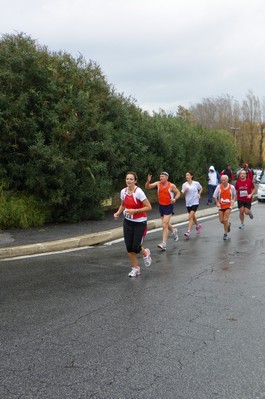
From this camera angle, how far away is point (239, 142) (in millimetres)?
63688

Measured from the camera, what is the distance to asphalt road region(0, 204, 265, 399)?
133 inches

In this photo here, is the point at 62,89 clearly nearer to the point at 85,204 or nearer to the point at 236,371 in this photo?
the point at 85,204

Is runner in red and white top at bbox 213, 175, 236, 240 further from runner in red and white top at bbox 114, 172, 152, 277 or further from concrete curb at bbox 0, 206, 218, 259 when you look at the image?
runner in red and white top at bbox 114, 172, 152, 277

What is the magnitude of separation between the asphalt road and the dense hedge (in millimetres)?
4106

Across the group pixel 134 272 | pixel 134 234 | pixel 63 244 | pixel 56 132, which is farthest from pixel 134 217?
pixel 56 132

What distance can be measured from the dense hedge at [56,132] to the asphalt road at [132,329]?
4.11 metres

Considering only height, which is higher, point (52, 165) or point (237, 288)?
point (52, 165)

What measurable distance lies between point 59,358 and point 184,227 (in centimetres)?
968

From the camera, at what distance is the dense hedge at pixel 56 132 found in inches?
452

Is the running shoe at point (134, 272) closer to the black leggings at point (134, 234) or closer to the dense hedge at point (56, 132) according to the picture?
the black leggings at point (134, 234)

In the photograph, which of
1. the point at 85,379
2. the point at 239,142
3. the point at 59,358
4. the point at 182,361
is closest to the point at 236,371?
the point at 182,361

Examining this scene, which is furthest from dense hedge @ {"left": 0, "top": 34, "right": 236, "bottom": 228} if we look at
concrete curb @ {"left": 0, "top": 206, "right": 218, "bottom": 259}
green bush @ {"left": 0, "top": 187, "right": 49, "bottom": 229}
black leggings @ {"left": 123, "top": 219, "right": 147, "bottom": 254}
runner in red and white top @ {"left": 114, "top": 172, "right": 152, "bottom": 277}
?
black leggings @ {"left": 123, "top": 219, "right": 147, "bottom": 254}

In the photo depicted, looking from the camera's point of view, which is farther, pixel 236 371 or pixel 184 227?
pixel 184 227

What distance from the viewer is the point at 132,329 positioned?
4.57 m
